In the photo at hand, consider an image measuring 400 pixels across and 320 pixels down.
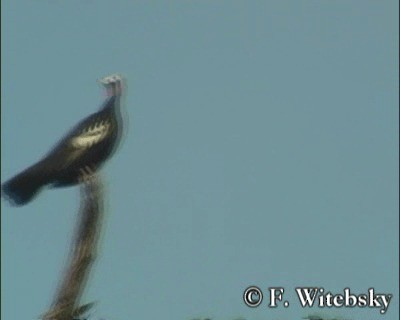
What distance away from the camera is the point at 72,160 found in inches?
329

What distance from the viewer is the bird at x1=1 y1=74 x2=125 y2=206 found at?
8.26 m

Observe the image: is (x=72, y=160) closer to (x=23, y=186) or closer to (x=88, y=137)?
(x=88, y=137)

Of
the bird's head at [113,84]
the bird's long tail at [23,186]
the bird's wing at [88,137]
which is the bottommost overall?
the bird's long tail at [23,186]

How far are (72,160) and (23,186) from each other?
1.54 ft

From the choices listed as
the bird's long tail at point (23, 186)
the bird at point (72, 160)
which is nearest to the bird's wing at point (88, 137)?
the bird at point (72, 160)

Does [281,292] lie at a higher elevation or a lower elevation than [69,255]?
higher

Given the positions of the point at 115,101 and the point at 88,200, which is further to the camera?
the point at 115,101

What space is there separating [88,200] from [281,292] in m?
2.44

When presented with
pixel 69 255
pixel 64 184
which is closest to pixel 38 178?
pixel 64 184

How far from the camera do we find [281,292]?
31.3 feet

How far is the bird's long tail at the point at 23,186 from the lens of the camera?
824 cm

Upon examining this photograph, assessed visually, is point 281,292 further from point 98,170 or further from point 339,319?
point 98,170

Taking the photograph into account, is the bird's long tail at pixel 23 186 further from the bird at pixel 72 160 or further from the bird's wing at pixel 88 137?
the bird's wing at pixel 88 137

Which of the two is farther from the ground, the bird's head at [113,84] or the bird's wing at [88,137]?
the bird's head at [113,84]
